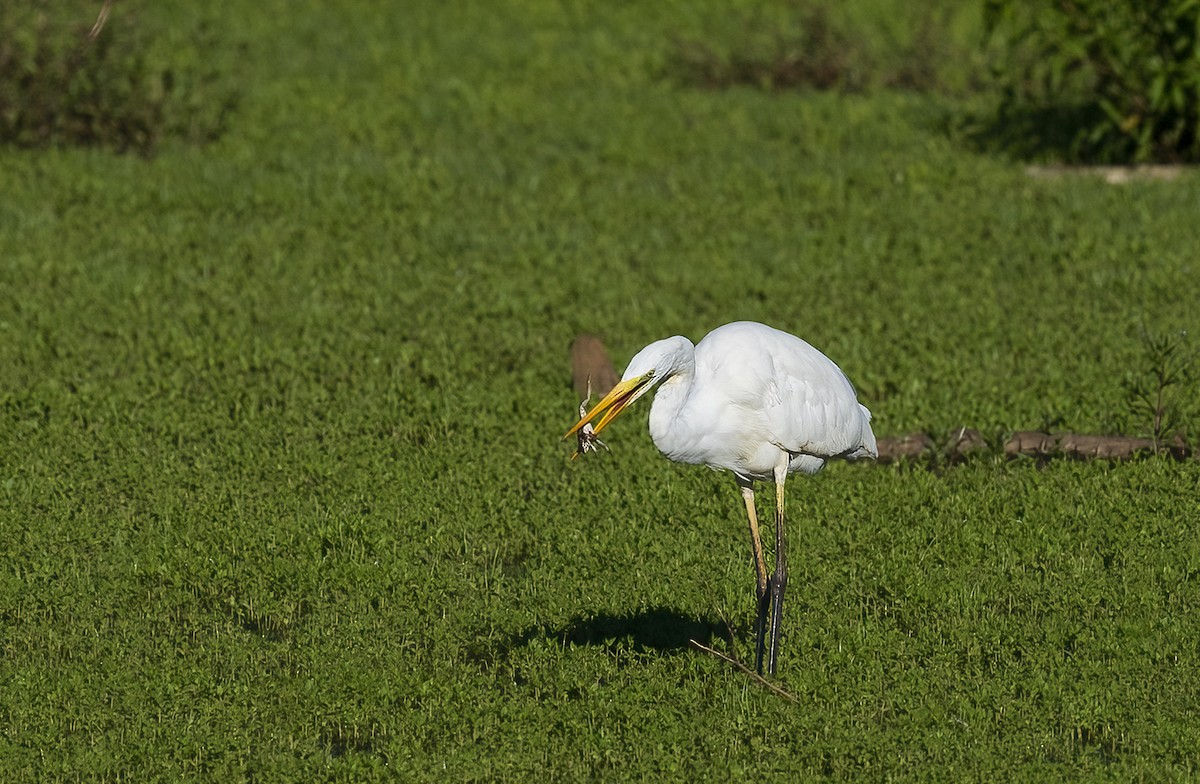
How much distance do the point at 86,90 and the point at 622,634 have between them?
8.68 meters

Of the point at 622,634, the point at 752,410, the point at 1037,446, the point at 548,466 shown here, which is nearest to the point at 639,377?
the point at 752,410

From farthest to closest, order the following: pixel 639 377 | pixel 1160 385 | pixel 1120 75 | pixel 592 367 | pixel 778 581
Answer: pixel 1120 75, pixel 592 367, pixel 1160 385, pixel 778 581, pixel 639 377

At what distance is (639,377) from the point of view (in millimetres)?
5207

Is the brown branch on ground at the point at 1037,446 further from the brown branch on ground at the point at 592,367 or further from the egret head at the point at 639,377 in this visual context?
the egret head at the point at 639,377

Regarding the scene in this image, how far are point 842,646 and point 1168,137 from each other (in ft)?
26.0

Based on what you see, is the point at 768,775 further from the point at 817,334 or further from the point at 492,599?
the point at 817,334

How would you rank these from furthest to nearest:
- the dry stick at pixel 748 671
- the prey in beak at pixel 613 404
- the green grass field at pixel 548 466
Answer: the dry stick at pixel 748 671, the green grass field at pixel 548 466, the prey in beak at pixel 613 404

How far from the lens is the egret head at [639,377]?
5180 millimetres

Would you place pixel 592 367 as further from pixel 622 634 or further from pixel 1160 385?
pixel 1160 385

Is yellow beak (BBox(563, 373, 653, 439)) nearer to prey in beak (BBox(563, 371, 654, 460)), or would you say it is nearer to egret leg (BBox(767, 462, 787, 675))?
prey in beak (BBox(563, 371, 654, 460))

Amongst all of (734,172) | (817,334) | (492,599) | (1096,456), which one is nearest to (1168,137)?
(734,172)

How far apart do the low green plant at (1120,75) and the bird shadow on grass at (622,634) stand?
6776mm

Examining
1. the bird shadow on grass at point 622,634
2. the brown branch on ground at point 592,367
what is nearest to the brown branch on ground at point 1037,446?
the brown branch on ground at point 592,367

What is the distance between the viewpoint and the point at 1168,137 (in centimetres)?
1255
